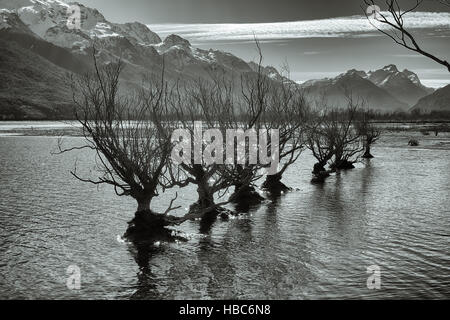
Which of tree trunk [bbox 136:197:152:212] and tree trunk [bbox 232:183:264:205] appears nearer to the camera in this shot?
tree trunk [bbox 136:197:152:212]

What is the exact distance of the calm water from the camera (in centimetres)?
1628

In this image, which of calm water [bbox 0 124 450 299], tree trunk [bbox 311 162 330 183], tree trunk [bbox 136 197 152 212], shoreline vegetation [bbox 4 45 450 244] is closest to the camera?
calm water [bbox 0 124 450 299]

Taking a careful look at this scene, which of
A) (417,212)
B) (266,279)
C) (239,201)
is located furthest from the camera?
(239,201)

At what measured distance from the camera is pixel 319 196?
35.9m

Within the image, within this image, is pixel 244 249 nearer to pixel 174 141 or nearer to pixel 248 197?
pixel 174 141

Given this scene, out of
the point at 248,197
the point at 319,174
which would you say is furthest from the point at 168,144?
the point at 319,174

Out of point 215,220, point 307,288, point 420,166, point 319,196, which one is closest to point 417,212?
point 319,196

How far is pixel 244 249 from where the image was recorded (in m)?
21.1

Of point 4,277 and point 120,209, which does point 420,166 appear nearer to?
point 120,209

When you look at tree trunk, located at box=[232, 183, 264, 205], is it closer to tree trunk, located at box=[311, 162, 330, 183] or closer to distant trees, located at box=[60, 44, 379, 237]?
distant trees, located at box=[60, 44, 379, 237]

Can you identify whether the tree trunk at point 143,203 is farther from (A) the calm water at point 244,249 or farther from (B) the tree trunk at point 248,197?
(B) the tree trunk at point 248,197

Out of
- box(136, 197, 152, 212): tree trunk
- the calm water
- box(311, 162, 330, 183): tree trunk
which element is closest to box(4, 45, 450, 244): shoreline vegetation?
box(136, 197, 152, 212): tree trunk

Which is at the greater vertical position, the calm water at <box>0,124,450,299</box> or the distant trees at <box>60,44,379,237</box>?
the distant trees at <box>60,44,379,237</box>

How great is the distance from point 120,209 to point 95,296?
49.3 feet
